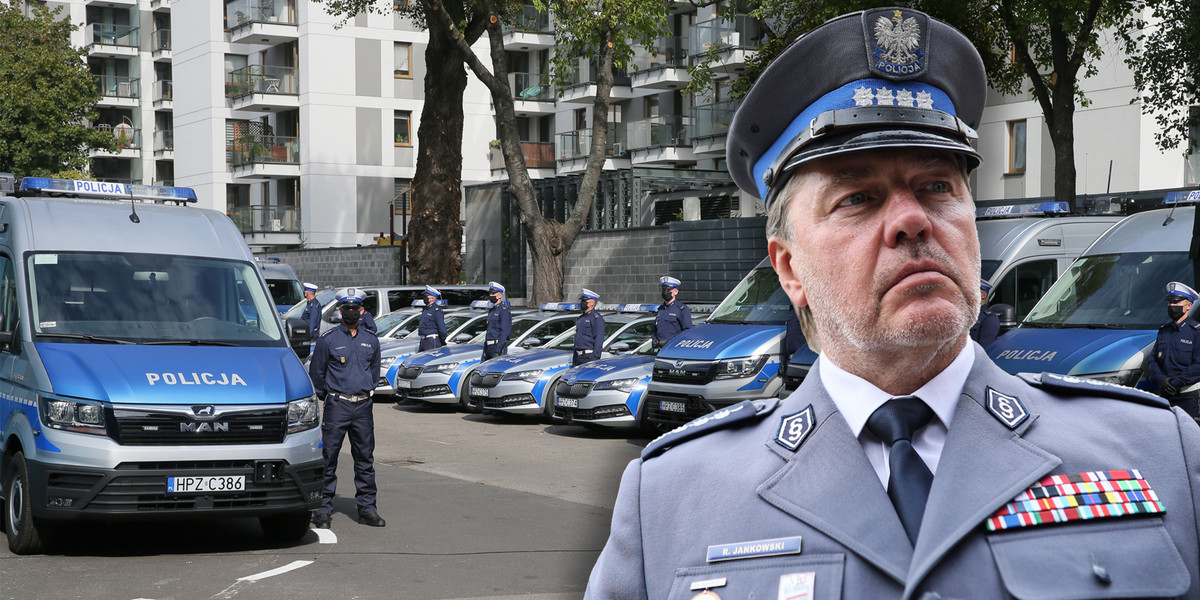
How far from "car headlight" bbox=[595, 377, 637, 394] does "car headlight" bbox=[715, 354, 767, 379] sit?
1489 mm

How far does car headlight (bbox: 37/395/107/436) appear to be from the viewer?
7.92m

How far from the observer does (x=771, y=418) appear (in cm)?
177

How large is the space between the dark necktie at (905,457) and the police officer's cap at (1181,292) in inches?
374

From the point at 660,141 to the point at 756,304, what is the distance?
26.8m

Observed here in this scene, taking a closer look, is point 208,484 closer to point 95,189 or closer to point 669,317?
point 95,189

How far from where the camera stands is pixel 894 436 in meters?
1.61

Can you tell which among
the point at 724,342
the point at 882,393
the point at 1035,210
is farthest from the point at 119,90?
the point at 882,393

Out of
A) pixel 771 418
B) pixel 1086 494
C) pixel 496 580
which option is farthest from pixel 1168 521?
pixel 496 580

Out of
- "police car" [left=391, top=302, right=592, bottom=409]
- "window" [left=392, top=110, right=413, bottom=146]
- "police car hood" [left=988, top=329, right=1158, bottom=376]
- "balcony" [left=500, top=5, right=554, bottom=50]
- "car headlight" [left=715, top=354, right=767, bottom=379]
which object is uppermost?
"balcony" [left=500, top=5, right=554, bottom=50]

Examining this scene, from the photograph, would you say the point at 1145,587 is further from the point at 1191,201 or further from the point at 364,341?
the point at 1191,201

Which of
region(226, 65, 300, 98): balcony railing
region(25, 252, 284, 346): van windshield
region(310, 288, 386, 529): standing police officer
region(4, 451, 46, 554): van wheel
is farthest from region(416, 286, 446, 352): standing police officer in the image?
region(226, 65, 300, 98): balcony railing

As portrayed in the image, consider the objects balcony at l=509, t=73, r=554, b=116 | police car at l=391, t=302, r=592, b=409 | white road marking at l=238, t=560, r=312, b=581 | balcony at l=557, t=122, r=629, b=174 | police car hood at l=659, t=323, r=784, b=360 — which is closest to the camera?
white road marking at l=238, t=560, r=312, b=581

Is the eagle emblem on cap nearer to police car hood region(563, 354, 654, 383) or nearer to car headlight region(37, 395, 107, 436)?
car headlight region(37, 395, 107, 436)

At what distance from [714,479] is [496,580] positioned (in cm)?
627
